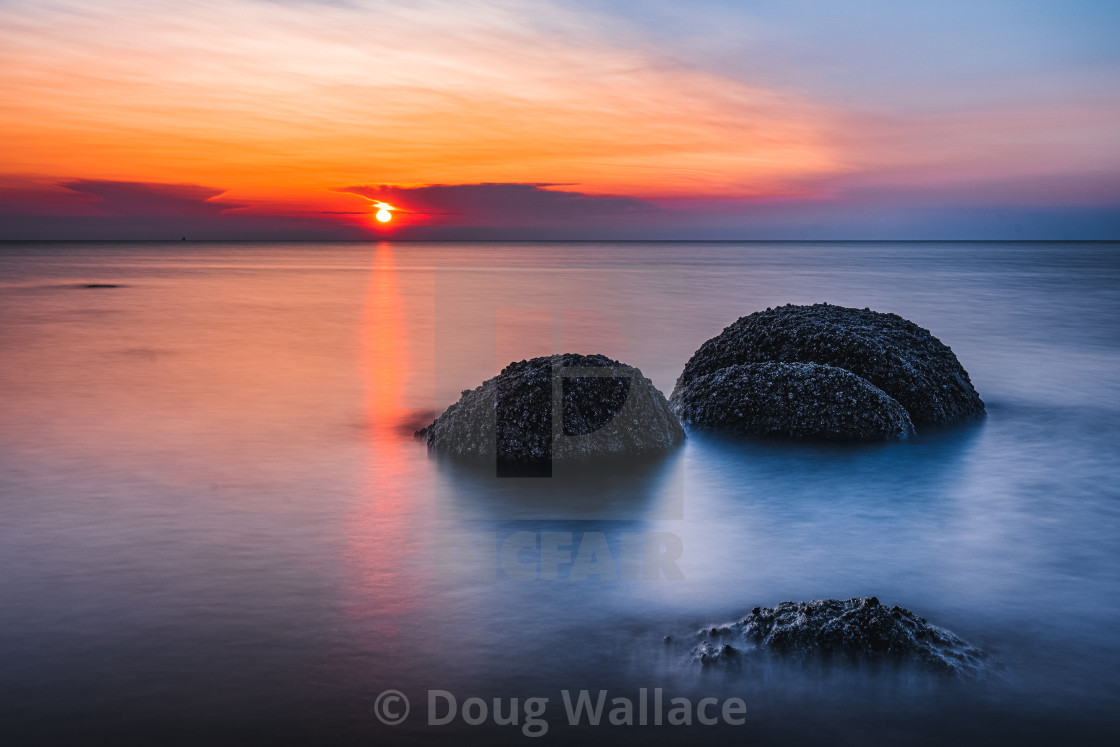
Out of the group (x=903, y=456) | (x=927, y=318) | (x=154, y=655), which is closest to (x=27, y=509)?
(x=154, y=655)

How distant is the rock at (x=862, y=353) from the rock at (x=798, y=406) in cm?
58

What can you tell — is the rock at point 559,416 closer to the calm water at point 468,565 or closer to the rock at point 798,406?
the calm water at point 468,565

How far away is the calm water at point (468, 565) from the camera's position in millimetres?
5008

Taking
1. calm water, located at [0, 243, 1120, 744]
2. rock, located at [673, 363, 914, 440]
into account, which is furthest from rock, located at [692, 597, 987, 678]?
rock, located at [673, 363, 914, 440]

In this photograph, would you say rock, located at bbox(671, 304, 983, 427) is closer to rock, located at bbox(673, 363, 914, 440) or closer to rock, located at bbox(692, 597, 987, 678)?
rock, located at bbox(673, 363, 914, 440)

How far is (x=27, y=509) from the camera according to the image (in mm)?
8703

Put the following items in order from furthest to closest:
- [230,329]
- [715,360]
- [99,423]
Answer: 1. [230,329]
2. [715,360]
3. [99,423]

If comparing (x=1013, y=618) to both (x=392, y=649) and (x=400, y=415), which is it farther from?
(x=400, y=415)

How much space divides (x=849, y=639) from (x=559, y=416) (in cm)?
524

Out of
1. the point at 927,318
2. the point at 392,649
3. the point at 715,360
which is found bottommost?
the point at 392,649

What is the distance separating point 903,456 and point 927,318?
2485cm

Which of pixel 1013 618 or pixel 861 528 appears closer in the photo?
pixel 1013 618

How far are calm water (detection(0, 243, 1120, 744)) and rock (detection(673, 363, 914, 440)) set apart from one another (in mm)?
468

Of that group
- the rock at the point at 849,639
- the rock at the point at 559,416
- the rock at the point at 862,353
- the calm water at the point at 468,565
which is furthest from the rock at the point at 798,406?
the rock at the point at 849,639
